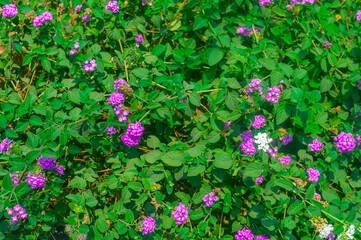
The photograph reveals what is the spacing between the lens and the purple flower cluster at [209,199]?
2615 millimetres

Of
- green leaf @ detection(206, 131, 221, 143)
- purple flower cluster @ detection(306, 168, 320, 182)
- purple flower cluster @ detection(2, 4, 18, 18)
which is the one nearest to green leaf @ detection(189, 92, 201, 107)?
green leaf @ detection(206, 131, 221, 143)

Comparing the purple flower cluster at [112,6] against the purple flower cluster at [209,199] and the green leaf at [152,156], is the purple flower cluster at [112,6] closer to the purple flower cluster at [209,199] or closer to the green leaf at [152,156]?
the green leaf at [152,156]

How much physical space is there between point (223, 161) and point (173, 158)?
10.6 inches

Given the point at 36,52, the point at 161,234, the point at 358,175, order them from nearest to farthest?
the point at 161,234, the point at 36,52, the point at 358,175

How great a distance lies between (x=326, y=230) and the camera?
2434 mm

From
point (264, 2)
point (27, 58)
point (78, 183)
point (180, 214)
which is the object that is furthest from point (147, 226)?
point (264, 2)

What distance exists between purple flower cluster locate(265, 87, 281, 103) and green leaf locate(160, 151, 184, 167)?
57cm

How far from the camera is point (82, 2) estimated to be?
315 cm

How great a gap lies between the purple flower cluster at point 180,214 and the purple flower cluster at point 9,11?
152cm

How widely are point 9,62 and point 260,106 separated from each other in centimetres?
162

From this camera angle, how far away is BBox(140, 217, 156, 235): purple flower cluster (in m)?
2.42

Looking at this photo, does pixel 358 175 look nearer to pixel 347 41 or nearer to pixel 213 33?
pixel 347 41

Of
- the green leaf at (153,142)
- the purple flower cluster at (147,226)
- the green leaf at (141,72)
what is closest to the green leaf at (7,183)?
the purple flower cluster at (147,226)

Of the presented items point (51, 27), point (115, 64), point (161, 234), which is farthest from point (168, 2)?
point (161, 234)
